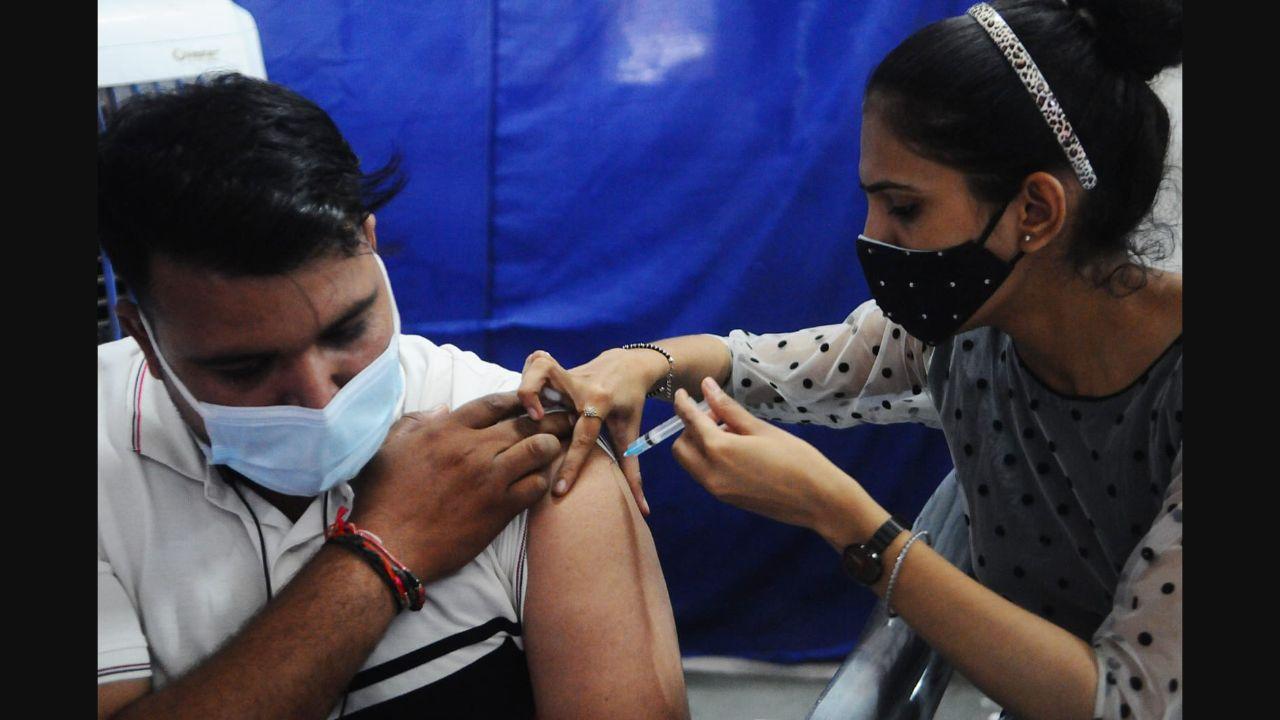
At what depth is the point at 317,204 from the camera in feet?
3.95

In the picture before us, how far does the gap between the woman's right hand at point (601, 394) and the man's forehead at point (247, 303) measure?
287 millimetres

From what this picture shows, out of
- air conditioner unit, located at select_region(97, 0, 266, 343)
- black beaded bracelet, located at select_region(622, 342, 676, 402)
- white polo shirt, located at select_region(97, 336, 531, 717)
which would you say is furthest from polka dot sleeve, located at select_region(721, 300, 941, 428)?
air conditioner unit, located at select_region(97, 0, 266, 343)

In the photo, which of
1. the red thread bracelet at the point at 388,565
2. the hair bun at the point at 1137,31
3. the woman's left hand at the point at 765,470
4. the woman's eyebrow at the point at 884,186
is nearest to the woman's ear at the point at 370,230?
the red thread bracelet at the point at 388,565

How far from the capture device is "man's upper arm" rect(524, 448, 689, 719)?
123cm

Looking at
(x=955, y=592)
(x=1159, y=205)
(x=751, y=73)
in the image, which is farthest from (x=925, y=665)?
(x=751, y=73)

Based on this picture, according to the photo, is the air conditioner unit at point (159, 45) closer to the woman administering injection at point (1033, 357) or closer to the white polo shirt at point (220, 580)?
Answer: the white polo shirt at point (220, 580)

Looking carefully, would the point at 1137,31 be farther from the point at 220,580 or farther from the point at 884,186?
the point at 220,580

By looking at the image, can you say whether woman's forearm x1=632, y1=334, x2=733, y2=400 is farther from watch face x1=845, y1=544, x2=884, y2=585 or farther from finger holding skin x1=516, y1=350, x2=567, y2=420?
watch face x1=845, y1=544, x2=884, y2=585

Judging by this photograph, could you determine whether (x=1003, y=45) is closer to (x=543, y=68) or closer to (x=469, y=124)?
(x=543, y=68)

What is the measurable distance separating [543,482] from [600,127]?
0.87 metres

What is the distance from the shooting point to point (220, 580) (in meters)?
1.28

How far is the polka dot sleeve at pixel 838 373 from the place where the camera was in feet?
5.62

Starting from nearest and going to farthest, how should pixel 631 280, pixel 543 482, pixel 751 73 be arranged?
pixel 543 482
pixel 751 73
pixel 631 280

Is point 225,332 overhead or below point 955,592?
overhead
